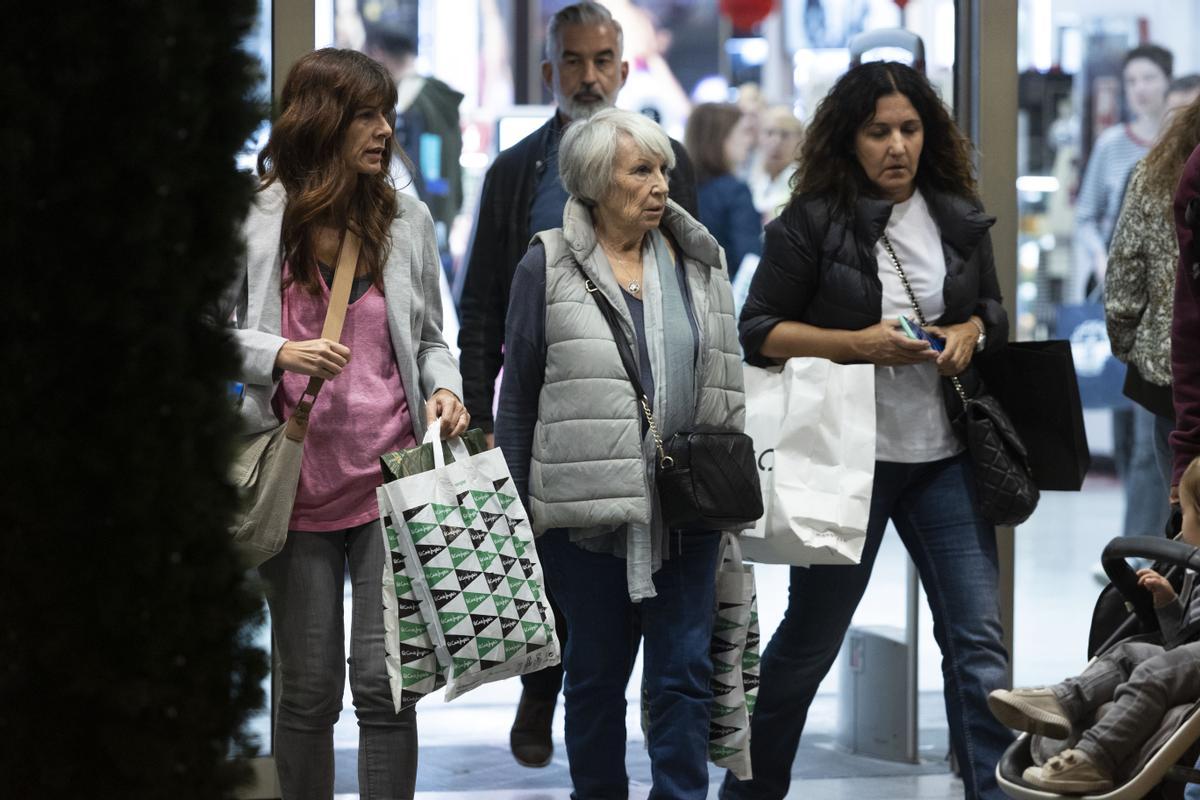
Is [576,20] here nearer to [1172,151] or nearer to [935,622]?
[1172,151]

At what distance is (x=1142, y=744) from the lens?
302 centimetres

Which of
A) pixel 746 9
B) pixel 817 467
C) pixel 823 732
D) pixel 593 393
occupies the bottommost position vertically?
pixel 823 732

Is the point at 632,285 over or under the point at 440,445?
over

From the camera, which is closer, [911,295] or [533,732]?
[911,295]

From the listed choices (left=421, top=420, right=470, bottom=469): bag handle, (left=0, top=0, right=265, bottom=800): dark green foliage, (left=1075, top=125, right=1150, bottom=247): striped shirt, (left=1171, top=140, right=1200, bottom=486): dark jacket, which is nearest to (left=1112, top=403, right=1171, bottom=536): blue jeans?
(left=1171, top=140, right=1200, bottom=486): dark jacket

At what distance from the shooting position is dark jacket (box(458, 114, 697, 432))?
481 cm

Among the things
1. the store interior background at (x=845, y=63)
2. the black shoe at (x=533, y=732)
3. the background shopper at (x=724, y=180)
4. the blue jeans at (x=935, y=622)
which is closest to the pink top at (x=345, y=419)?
the blue jeans at (x=935, y=622)

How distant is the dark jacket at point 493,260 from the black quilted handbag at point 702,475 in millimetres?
1064

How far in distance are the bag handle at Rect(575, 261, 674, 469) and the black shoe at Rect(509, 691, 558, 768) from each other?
1541 mm

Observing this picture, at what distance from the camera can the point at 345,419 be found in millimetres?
3648

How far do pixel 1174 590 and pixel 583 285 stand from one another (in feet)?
4.62

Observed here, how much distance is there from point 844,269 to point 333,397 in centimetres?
129

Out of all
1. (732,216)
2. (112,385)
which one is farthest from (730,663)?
(732,216)

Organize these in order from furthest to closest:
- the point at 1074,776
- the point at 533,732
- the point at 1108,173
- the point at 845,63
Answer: the point at 1108,173 < the point at 845,63 < the point at 533,732 < the point at 1074,776
